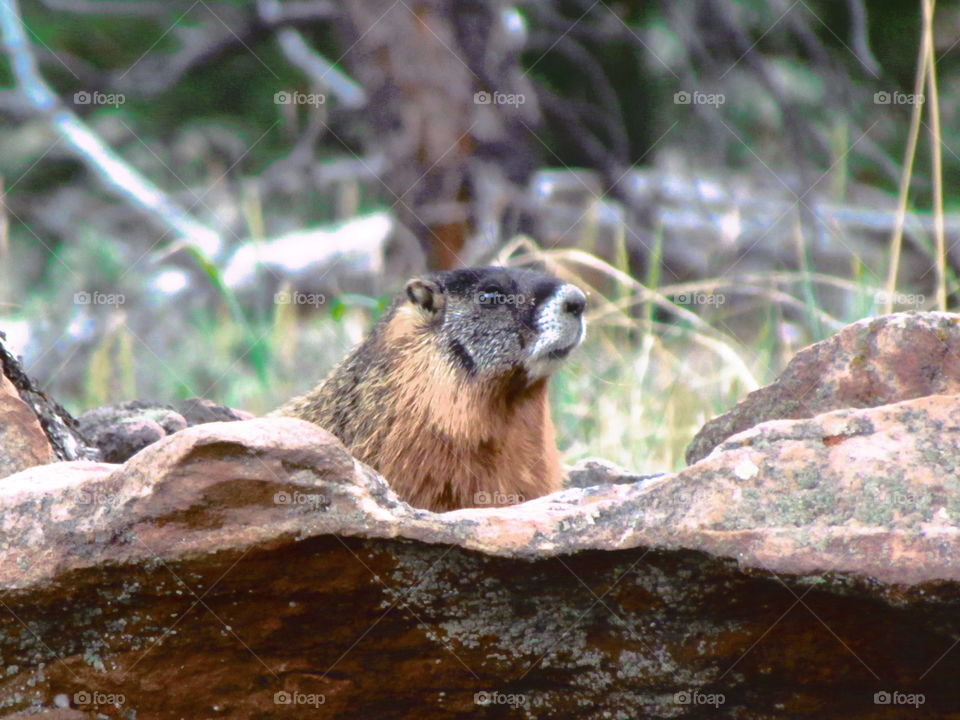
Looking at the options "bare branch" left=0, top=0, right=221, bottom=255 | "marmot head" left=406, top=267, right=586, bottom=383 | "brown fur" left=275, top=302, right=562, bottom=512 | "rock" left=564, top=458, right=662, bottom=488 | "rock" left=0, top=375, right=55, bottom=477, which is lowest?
"rock" left=564, top=458, right=662, bottom=488

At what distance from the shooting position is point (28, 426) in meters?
3.13

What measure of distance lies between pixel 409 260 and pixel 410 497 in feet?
14.5

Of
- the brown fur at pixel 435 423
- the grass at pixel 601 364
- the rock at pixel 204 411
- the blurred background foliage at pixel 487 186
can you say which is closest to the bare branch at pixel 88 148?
the blurred background foliage at pixel 487 186

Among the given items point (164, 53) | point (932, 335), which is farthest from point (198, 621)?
point (164, 53)

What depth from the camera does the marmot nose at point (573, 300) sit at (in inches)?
179

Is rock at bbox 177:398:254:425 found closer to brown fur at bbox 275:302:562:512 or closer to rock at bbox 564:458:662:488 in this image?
brown fur at bbox 275:302:562:512

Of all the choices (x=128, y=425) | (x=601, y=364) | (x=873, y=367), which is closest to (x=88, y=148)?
(x=601, y=364)

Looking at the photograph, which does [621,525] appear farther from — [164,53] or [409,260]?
[164,53]

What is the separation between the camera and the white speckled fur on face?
4.53 m

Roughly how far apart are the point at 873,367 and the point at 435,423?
1.60m

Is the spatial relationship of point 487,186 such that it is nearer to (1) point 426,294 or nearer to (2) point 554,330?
(1) point 426,294

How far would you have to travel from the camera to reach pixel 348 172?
12000 millimetres

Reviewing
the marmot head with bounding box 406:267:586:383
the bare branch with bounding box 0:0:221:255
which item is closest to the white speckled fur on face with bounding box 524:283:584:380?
the marmot head with bounding box 406:267:586:383

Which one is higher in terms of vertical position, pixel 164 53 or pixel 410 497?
pixel 164 53
